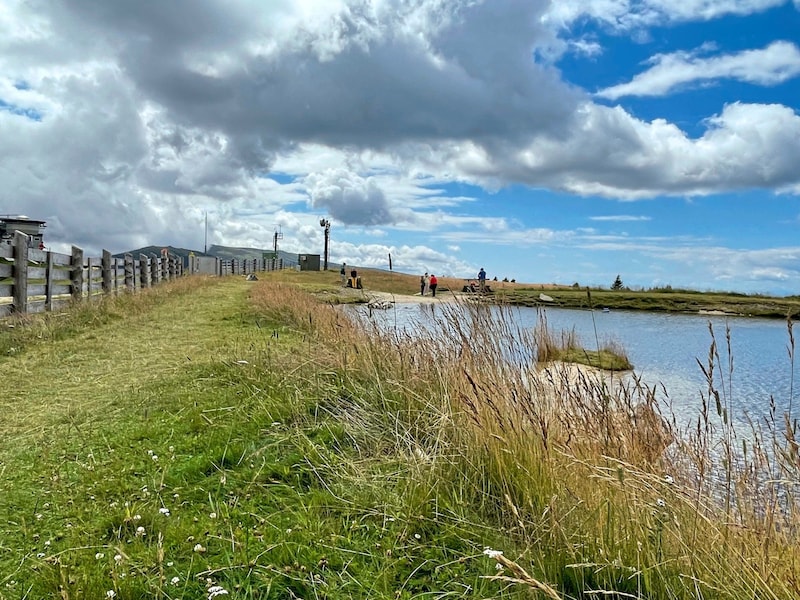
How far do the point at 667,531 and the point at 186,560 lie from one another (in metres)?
1.93

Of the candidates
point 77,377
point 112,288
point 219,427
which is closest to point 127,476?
point 219,427

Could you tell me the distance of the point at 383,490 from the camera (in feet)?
9.98

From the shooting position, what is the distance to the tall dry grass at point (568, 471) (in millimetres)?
2189

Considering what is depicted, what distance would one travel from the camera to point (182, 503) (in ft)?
9.89

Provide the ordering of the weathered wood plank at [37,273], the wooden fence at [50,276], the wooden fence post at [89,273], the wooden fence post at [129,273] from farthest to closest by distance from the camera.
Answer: the wooden fence post at [129,273], the wooden fence post at [89,273], the weathered wood plank at [37,273], the wooden fence at [50,276]

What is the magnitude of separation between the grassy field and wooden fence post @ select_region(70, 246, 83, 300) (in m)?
7.88

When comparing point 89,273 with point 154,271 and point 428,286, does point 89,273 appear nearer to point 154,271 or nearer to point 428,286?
A: point 154,271

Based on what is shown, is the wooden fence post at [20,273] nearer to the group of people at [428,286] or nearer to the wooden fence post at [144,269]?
the wooden fence post at [144,269]

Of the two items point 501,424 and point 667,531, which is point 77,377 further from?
point 667,531

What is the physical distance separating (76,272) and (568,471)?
1234 cm

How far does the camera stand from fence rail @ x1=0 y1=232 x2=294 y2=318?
31.5 ft

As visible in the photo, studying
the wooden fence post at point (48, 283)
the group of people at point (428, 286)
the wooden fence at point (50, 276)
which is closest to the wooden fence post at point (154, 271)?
the wooden fence at point (50, 276)

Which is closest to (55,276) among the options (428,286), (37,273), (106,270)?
(37,273)

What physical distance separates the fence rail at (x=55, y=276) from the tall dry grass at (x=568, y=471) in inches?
274
